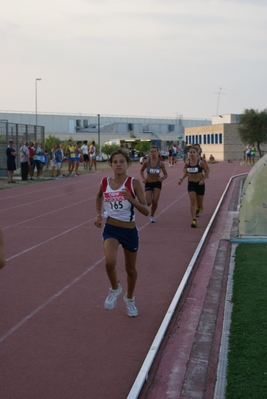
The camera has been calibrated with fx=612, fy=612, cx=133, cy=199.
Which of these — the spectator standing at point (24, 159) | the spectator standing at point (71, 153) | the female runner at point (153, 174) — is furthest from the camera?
the spectator standing at point (71, 153)

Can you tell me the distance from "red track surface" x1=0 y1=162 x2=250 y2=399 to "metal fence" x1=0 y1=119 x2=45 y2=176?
14.8m

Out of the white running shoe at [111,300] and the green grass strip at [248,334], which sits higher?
the white running shoe at [111,300]

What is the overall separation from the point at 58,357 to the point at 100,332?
2.66 feet

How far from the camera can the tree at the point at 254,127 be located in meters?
48.4

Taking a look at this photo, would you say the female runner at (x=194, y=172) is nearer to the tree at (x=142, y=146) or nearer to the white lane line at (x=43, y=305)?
the white lane line at (x=43, y=305)

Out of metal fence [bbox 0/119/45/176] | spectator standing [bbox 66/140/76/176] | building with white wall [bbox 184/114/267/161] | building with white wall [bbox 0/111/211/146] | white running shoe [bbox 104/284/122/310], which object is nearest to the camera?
white running shoe [bbox 104/284/122/310]

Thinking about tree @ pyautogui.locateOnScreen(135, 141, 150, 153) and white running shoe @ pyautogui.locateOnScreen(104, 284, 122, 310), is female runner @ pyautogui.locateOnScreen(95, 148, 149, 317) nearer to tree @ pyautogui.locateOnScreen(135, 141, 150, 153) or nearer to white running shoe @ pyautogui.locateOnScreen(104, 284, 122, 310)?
white running shoe @ pyautogui.locateOnScreen(104, 284, 122, 310)

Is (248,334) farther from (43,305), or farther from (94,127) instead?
(94,127)

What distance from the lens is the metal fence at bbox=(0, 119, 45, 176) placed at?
29.3 m

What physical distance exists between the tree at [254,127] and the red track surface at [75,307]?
3473 cm

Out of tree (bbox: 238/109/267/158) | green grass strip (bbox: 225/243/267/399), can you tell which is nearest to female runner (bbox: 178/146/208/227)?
green grass strip (bbox: 225/243/267/399)

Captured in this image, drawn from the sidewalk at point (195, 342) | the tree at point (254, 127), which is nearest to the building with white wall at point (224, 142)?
the tree at point (254, 127)

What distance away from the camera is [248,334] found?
604 centimetres

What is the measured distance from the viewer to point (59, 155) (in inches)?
1209
